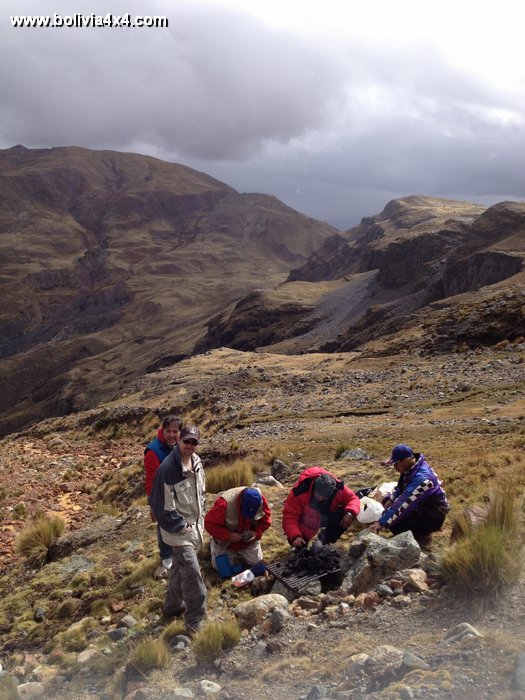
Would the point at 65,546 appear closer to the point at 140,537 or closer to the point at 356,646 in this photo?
the point at 140,537

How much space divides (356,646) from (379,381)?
2179cm

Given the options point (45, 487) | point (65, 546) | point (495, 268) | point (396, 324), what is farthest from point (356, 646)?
point (495, 268)

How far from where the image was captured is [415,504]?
6762mm

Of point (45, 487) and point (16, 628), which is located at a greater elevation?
point (16, 628)

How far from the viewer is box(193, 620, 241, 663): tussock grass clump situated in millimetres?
5145

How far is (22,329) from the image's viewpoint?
155m

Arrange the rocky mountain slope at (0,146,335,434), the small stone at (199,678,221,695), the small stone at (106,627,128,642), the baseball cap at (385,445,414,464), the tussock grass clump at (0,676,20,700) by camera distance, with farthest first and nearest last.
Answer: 1. the rocky mountain slope at (0,146,335,434)
2. the baseball cap at (385,445,414,464)
3. the small stone at (106,627,128,642)
4. the tussock grass clump at (0,676,20,700)
5. the small stone at (199,678,221,695)

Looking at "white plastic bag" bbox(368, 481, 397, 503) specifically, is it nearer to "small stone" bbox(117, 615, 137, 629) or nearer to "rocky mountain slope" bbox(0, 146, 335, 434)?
"small stone" bbox(117, 615, 137, 629)

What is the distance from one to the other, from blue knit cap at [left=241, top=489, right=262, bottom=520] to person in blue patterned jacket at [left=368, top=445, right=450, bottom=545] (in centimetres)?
148

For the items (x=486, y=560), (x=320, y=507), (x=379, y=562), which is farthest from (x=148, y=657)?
(x=486, y=560)

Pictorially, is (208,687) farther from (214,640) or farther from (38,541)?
(38,541)

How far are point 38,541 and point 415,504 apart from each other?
7.01 meters

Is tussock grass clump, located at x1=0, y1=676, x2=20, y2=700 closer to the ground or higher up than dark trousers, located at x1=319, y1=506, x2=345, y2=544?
closer to the ground

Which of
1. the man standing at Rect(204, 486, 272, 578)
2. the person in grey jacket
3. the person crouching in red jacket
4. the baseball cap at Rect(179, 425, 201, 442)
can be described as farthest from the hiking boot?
the baseball cap at Rect(179, 425, 201, 442)
